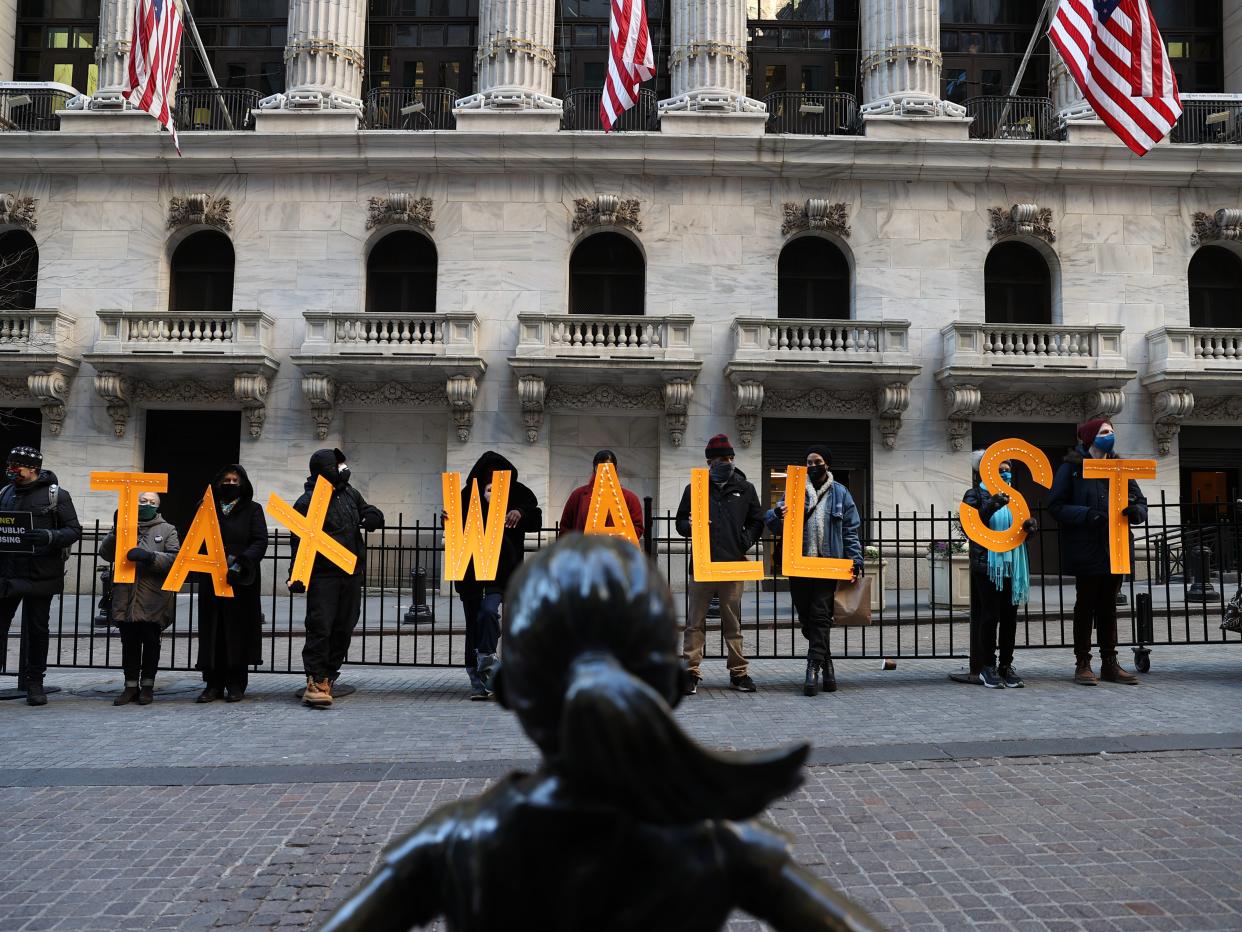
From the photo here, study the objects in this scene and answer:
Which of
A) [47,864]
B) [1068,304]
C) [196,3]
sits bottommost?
[47,864]

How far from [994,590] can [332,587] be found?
5.53 m

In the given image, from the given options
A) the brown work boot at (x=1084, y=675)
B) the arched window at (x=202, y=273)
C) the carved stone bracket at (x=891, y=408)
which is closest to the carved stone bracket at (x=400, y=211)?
the arched window at (x=202, y=273)

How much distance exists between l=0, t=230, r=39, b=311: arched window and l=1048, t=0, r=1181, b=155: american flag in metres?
21.1

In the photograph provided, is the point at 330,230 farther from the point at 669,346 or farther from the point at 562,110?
the point at 669,346

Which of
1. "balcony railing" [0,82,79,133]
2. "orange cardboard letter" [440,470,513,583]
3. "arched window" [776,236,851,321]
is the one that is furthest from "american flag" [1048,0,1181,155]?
"balcony railing" [0,82,79,133]

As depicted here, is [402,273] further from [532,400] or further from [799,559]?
[799,559]

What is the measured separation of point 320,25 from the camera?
66.2ft

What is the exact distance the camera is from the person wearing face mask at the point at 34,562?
697 cm

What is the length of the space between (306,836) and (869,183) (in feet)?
62.9

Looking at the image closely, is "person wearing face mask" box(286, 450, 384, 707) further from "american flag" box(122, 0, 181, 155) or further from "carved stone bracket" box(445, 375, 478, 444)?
"american flag" box(122, 0, 181, 155)

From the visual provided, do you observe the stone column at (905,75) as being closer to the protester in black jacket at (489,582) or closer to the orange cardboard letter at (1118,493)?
the orange cardboard letter at (1118,493)

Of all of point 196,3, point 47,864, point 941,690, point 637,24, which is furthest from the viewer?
point 196,3

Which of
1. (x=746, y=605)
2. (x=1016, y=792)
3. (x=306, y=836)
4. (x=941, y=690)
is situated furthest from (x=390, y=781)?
(x=746, y=605)

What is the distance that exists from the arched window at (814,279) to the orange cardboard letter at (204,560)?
610 inches
